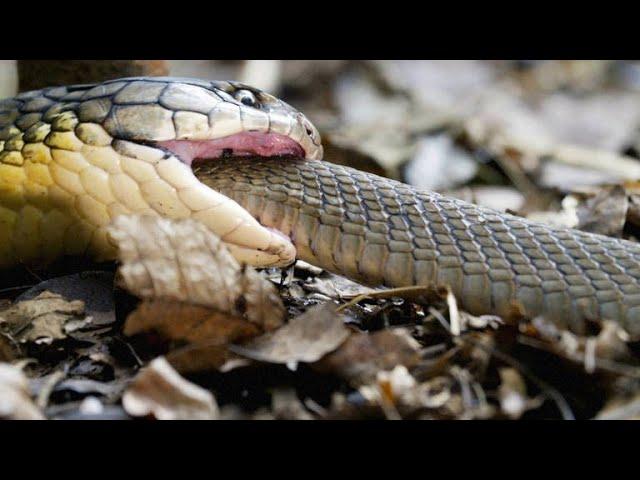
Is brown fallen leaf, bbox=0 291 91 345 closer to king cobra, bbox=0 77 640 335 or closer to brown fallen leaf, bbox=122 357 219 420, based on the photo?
king cobra, bbox=0 77 640 335

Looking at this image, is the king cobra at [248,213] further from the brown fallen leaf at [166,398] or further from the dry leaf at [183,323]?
the brown fallen leaf at [166,398]

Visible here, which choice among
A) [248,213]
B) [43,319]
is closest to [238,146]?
[248,213]

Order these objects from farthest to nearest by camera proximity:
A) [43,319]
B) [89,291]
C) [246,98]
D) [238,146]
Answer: [238,146] < [246,98] < [89,291] < [43,319]

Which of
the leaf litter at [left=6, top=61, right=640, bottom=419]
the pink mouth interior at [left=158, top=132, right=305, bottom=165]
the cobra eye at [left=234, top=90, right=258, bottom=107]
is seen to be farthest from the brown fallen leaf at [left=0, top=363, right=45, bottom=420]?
the cobra eye at [left=234, top=90, right=258, bottom=107]

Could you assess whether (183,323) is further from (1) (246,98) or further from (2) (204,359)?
(1) (246,98)
